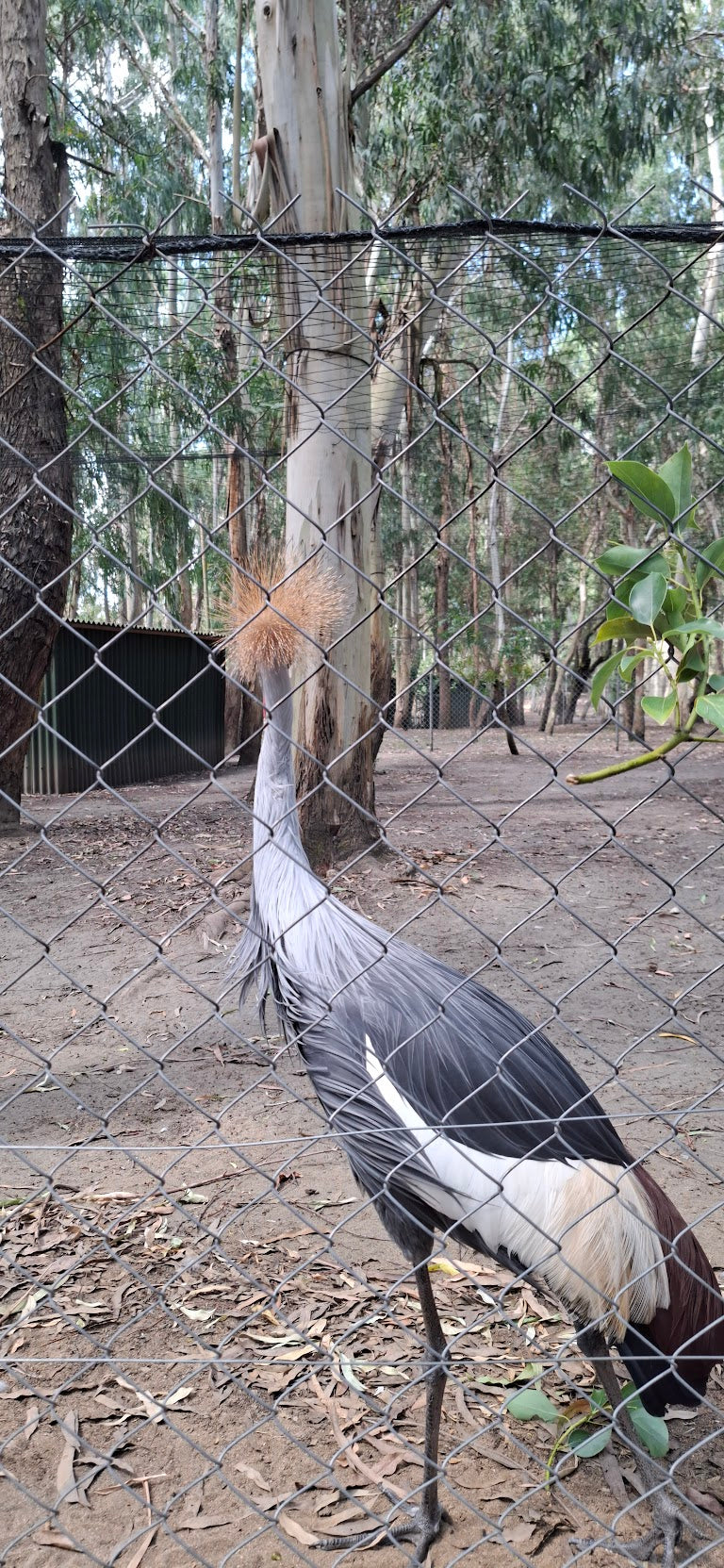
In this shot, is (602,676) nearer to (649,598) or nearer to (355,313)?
(649,598)

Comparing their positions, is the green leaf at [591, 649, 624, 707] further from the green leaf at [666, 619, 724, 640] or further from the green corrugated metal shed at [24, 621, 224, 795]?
the green corrugated metal shed at [24, 621, 224, 795]

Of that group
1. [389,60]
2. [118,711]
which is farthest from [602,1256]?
[118,711]

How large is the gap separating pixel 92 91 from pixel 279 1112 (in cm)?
1792

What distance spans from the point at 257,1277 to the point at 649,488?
2180mm

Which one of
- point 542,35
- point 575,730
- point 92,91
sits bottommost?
point 575,730

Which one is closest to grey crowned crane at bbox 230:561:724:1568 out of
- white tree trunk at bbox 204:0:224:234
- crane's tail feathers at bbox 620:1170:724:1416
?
crane's tail feathers at bbox 620:1170:724:1416

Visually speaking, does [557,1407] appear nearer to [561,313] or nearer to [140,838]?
[140,838]

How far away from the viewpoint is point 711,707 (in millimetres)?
1414

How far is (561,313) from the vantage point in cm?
1011

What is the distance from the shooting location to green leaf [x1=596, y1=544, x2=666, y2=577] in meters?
1.46

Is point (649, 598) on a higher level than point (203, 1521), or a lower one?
higher

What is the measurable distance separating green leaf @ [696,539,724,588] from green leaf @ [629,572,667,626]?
0.24 feet

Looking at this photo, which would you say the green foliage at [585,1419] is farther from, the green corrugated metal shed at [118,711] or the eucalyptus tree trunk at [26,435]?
the green corrugated metal shed at [118,711]

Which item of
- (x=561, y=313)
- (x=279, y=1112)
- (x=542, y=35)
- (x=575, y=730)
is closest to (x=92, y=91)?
(x=542, y=35)
